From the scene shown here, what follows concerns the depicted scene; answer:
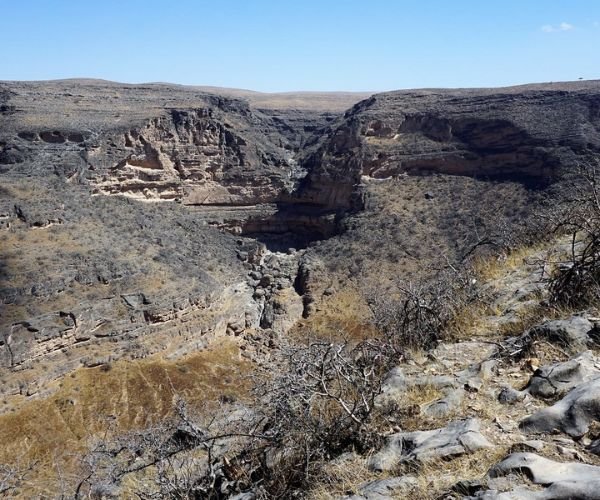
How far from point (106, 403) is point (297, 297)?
1611 cm

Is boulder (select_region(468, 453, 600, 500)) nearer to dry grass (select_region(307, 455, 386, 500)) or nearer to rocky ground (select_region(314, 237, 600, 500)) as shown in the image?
rocky ground (select_region(314, 237, 600, 500))

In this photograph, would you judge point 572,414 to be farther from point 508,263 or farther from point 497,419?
point 508,263

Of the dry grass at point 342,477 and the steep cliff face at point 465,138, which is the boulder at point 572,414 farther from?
the steep cliff face at point 465,138

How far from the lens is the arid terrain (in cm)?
541

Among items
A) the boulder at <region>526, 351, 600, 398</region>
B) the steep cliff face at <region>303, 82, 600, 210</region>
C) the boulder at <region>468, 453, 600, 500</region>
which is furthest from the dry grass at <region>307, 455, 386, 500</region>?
the steep cliff face at <region>303, 82, 600, 210</region>

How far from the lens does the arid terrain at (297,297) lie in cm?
541

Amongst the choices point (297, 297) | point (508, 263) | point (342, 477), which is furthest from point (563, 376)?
point (297, 297)

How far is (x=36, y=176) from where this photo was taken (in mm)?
35594

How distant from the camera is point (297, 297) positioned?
36281mm

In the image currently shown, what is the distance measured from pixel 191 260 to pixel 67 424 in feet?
53.5

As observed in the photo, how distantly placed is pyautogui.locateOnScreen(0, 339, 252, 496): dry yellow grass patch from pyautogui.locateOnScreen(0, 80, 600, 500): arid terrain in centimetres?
11

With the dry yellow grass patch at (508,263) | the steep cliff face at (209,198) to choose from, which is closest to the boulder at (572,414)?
the dry yellow grass patch at (508,263)

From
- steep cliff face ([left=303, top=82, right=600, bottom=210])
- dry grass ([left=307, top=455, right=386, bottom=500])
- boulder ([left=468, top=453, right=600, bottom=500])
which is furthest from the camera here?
steep cliff face ([left=303, top=82, right=600, bottom=210])

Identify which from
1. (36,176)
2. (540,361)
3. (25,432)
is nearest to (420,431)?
(540,361)
